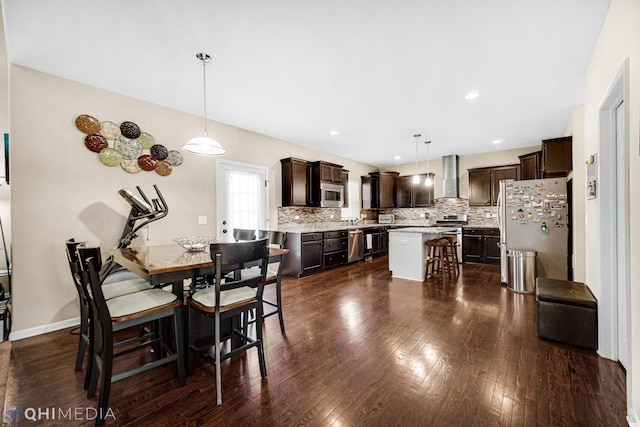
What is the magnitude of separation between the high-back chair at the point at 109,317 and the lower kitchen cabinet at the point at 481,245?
20.4ft

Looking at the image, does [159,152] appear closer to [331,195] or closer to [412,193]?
[331,195]

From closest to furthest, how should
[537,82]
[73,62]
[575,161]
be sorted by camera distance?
[73,62] < [537,82] < [575,161]

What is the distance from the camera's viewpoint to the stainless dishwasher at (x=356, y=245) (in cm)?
607

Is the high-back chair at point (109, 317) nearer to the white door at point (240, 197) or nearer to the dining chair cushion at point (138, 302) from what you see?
the dining chair cushion at point (138, 302)

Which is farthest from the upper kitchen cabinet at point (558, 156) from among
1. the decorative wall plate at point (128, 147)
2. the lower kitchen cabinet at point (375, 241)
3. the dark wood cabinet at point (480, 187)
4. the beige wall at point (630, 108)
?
the decorative wall plate at point (128, 147)

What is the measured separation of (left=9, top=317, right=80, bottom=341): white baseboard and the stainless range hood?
7465 mm

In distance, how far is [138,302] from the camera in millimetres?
1828

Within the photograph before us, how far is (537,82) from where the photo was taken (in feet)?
10.3

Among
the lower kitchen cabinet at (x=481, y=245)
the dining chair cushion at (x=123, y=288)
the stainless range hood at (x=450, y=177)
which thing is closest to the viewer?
the dining chair cushion at (x=123, y=288)

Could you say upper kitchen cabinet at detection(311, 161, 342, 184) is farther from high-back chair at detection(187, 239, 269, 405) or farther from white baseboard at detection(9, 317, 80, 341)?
white baseboard at detection(9, 317, 80, 341)

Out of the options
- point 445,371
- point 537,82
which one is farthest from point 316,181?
point 445,371

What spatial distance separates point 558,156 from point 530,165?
1582 mm

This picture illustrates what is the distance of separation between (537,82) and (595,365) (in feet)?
9.69

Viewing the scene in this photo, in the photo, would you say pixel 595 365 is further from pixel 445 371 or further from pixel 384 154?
pixel 384 154
